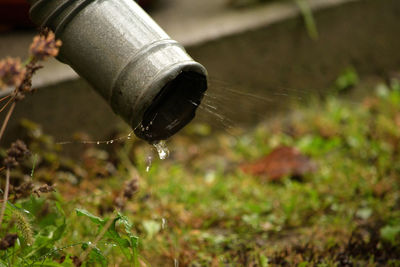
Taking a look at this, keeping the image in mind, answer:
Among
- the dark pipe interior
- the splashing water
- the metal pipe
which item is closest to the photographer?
the metal pipe

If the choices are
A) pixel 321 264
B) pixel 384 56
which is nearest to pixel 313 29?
pixel 384 56

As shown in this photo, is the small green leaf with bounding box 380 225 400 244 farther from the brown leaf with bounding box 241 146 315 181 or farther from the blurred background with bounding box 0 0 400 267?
the brown leaf with bounding box 241 146 315 181

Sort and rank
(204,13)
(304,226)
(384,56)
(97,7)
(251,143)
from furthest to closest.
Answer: (384,56) → (204,13) → (251,143) → (304,226) → (97,7)

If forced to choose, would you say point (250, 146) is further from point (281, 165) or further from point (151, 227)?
point (151, 227)

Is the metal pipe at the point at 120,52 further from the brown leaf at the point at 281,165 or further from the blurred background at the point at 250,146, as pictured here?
the brown leaf at the point at 281,165

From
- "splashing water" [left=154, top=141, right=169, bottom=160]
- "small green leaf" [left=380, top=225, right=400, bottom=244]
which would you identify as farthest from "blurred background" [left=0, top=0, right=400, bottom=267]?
"splashing water" [left=154, top=141, right=169, bottom=160]

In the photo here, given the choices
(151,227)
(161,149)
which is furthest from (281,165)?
(161,149)

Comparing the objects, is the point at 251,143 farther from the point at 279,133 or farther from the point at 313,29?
the point at 313,29
